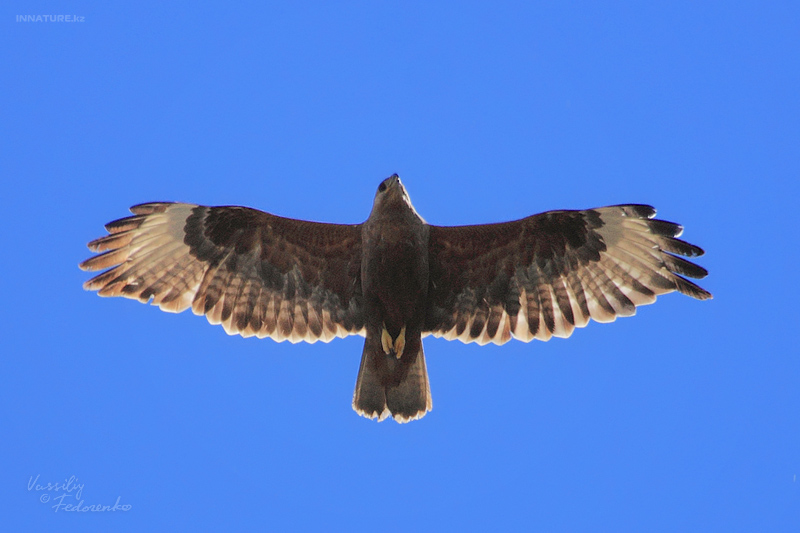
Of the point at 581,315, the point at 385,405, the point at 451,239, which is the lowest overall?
the point at 385,405

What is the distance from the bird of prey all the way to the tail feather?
1 centimetres

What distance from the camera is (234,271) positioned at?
9508 millimetres

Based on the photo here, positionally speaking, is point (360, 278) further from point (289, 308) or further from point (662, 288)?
point (662, 288)

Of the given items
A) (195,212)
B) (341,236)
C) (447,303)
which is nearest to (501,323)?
(447,303)

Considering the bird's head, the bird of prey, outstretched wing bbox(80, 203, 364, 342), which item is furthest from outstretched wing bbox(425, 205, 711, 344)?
outstretched wing bbox(80, 203, 364, 342)

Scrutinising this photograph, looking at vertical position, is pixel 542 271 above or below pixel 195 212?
below

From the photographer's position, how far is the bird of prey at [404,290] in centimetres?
909

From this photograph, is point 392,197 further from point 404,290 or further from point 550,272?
point 550,272

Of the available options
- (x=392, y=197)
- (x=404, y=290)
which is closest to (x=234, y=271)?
(x=404, y=290)

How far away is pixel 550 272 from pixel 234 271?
334 centimetres

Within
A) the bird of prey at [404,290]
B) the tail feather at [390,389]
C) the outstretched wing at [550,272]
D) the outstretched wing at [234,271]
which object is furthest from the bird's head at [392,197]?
the tail feather at [390,389]

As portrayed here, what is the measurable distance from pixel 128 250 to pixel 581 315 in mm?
4779

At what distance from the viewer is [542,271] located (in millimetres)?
9422

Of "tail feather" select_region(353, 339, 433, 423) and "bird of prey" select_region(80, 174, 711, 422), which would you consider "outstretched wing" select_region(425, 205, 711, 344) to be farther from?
"tail feather" select_region(353, 339, 433, 423)
